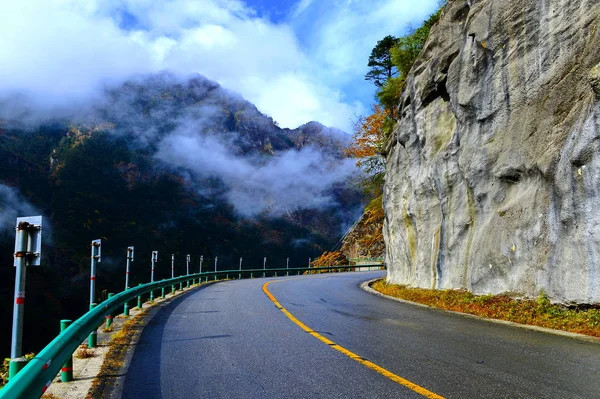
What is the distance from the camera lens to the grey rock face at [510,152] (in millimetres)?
9977

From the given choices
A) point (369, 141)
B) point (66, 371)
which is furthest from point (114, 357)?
point (369, 141)

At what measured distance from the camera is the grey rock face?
998cm

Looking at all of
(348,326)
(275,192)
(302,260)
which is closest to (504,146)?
(348,326)

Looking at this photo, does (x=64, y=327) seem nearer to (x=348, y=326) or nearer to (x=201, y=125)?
(x=348, y=326)

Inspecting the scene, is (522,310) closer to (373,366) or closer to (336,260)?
(373,366)

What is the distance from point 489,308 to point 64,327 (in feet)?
32.1

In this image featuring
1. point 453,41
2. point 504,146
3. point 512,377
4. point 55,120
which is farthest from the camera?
point 55,120

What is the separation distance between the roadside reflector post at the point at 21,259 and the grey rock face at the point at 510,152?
31.3 feet

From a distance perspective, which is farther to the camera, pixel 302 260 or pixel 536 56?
pixel 302 260

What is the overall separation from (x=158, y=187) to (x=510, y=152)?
10418 cm

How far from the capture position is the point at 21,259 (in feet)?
15.7

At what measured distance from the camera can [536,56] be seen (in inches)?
487

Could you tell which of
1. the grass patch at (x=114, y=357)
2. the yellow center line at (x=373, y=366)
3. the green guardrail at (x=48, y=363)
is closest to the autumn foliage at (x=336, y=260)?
the grass patch at (x=114, y=357)

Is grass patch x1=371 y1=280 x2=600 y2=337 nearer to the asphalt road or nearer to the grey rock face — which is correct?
the grey rock face
